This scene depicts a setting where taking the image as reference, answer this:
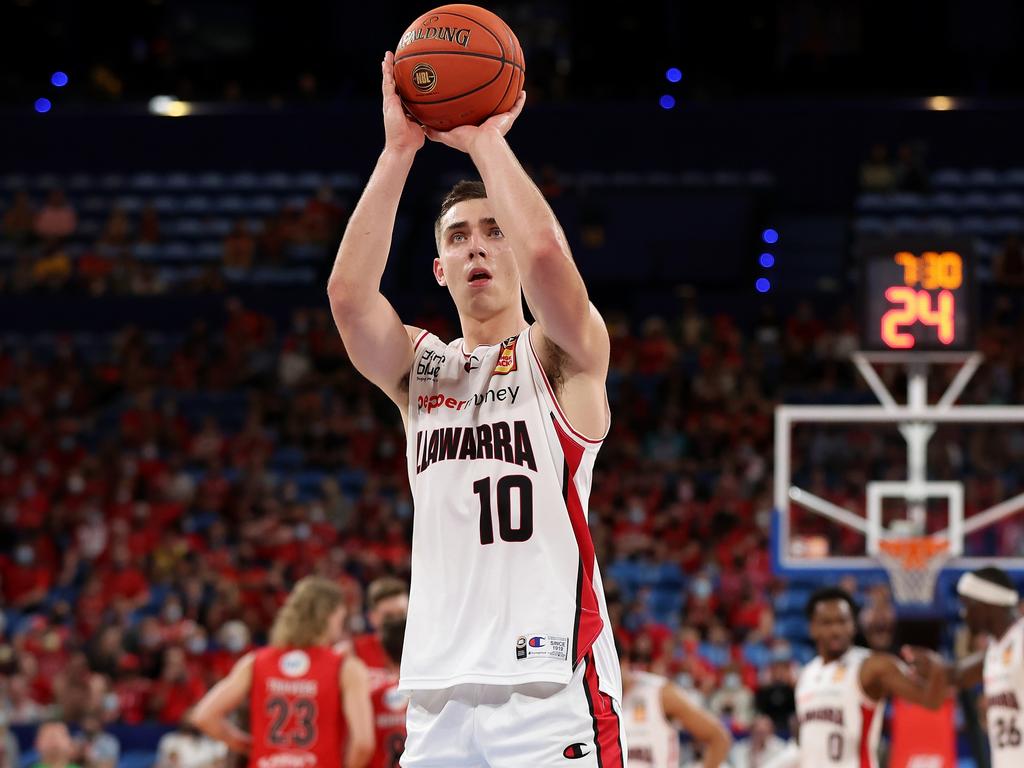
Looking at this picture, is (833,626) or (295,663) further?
(833,626)

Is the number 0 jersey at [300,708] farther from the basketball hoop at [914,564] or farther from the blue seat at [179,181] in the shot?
the blue seat at [179,181]

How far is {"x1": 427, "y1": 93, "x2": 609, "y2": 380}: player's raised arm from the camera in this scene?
335 centimetres

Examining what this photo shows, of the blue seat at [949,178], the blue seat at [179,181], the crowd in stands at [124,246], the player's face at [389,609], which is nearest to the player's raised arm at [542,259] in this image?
the player's face at [389,609]

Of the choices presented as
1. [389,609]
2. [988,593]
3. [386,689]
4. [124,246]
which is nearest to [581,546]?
[389,609]

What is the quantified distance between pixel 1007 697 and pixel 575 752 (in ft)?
14.7

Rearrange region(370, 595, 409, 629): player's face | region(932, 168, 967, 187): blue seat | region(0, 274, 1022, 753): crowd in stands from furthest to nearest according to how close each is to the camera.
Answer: region(932, 168, 967, 187): blue seat, region(0, 274, 1022, 753): crowd in stands, region(370, 595, 409, 629): player's face

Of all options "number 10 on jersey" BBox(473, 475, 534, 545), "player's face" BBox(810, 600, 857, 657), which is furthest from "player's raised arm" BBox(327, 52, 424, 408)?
"player's face" BBox(810, 600, 857, 657)

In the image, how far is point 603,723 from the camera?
348cm

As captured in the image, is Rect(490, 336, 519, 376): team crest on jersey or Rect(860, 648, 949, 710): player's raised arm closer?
Rect(490, 336, 519, 376): team crest on jersey

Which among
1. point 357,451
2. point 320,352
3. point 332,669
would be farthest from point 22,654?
point 332,669

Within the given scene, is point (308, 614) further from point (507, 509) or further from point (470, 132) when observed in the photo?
point (470, 132)

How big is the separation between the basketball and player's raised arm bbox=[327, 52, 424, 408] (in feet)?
0.18

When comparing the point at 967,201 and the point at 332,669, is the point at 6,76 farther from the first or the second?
the point at 332,669

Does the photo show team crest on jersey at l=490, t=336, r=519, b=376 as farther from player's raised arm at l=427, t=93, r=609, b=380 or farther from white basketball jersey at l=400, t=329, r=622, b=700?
player's raised arm at l=427, t=93, r=609, b=380
